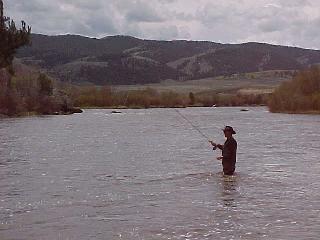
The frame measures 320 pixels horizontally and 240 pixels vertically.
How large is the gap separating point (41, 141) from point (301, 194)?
98.5ft

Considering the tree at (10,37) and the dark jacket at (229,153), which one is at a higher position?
the tree at (10,37)

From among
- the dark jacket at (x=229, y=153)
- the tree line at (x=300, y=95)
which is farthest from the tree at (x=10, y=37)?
the tree line at (x=300, y=95)

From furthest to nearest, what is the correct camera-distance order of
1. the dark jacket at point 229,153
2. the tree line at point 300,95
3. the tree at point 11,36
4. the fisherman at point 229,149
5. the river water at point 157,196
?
the tree line at point 300,95
the tree at point 11,36
the dark jacket at point 229,153
the fisherman at point 229,149
the river water at point 157,196

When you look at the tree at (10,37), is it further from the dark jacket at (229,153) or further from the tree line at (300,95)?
the tree line at (300,95)

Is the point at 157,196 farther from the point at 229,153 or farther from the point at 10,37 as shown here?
the point at 10,37

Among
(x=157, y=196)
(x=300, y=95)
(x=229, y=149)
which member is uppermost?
(x=300, y=95)

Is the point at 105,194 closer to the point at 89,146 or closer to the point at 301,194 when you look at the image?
the point at 301,194

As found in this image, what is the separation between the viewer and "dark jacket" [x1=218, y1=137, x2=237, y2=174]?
2206 centimetres

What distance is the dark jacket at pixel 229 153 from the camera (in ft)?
72.4

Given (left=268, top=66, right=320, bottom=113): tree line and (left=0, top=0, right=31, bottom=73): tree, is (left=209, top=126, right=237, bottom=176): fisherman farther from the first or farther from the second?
(left=268, top=66, right=320, bottom=113): tree line

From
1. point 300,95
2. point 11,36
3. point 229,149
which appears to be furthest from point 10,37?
point 300,95

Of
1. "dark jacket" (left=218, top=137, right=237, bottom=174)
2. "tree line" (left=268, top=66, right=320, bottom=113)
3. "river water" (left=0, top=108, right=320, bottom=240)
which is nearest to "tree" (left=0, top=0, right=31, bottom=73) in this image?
"river water" (left=0, top=108, right=320, bottom=240)

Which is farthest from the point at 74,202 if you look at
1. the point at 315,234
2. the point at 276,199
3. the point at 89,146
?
the point at 89,146

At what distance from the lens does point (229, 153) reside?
22.1 meters
